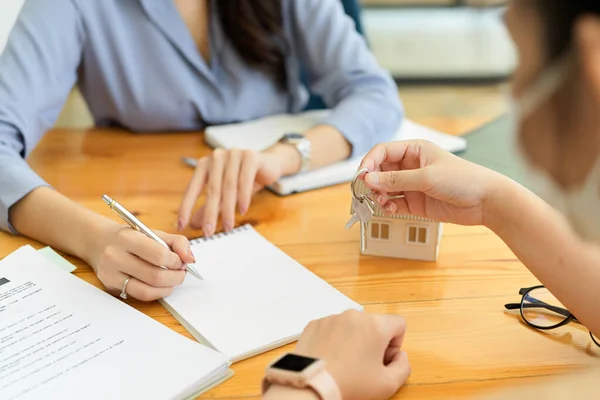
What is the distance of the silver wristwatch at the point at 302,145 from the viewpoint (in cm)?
113

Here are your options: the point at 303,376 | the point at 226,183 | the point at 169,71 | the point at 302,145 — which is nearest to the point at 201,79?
the point at 169,71

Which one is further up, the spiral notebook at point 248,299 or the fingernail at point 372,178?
the fingernail at point 372,178

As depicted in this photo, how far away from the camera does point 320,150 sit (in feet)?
3.83

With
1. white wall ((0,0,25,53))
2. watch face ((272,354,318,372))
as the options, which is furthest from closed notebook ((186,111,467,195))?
white wall ((0,0,25,53))

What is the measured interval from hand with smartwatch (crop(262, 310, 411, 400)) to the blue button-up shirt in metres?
0.59

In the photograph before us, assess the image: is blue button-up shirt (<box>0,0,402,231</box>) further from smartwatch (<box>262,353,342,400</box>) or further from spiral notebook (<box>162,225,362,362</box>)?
smartwatch (<box>262,353,342,400</box>)

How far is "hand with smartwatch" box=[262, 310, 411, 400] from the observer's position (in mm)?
592

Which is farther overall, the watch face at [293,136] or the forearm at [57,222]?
the watch face at [293,136]

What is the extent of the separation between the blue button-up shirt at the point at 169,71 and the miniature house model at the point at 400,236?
342 millimetres

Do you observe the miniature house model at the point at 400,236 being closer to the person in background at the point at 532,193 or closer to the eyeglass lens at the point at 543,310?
the person in background at the point at 532,193

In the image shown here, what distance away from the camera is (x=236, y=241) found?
929mm

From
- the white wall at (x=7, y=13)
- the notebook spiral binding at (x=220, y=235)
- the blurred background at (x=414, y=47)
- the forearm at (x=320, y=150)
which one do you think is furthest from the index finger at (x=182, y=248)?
the white wall at (x=7, y=13)

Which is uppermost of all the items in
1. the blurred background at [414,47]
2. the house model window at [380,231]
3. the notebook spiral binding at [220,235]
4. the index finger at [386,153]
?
the index finger at [386,153]

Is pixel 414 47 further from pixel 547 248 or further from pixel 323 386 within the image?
pixel 323 386
